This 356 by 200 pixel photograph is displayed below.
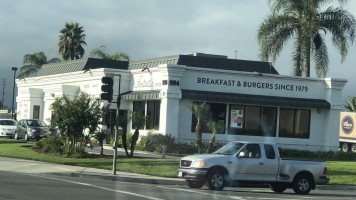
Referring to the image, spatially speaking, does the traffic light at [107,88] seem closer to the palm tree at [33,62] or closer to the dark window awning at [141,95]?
the dark window awning at [141,95]

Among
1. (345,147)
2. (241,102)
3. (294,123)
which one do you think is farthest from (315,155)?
(345,147)

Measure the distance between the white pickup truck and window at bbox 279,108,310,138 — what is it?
17.6 m

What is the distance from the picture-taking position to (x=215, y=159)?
18.4 m

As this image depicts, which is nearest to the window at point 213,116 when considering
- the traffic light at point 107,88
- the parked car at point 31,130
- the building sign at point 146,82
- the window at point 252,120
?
the window at point 252,120

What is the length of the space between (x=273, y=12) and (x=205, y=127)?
1028 cm

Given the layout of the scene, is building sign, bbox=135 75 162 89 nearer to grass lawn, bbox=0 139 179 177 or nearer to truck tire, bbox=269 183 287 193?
grass lawn, bbox=0 139 179 177

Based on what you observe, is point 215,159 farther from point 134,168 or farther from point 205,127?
point 205,127

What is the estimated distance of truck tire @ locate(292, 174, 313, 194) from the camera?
63.4 ft

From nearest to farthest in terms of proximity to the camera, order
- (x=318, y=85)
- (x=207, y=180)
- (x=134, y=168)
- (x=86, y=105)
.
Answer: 1. (x=207, y=180)
2. (x=134, y=168)
3. (x=86, y=105)
4. (x=318, y=85)

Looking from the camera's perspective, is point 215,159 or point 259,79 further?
point 259,79

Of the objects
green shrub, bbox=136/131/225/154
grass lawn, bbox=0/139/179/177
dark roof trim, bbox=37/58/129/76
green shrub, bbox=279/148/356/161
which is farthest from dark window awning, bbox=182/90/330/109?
dark roof trim, bbox=37/58/129/76

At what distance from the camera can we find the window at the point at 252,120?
36.2m

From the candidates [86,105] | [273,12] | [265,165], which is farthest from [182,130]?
[265,165]

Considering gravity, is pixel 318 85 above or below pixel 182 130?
above
